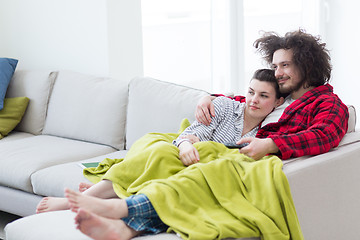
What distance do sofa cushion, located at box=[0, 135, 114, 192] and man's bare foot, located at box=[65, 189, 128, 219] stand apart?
1100mm

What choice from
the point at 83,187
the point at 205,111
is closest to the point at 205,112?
the point at 205,111

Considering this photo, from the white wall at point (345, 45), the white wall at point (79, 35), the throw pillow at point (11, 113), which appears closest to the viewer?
the throw pillow at point (11, 113)

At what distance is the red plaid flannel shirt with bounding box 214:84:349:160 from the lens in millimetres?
2189

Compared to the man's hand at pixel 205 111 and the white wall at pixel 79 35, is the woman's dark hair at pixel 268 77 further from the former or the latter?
the white wall at pixel 79 35

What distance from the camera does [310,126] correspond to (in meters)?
2.34

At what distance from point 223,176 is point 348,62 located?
3393mm

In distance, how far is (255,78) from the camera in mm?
2527

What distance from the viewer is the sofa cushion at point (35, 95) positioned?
3609mm

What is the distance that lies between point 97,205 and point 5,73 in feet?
6.89

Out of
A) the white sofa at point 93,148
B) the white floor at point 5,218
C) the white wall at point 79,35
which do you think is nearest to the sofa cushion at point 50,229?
the white sofa at point 93,148

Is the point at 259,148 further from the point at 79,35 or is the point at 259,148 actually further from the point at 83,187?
the point at 79,35

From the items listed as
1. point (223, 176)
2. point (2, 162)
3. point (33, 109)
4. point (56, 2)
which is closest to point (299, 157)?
point (223, 176)

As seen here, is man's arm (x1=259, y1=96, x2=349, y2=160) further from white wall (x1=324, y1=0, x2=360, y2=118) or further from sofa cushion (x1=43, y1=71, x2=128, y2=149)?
white wall (x1=324, y1=0, x2=360, y2=118)

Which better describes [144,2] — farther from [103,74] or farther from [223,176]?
[223,176]
